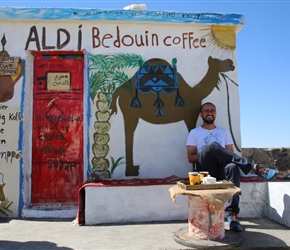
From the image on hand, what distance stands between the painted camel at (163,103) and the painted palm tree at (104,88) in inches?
4.9

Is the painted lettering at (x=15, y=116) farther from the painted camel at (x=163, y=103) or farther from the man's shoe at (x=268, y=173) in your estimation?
the man's shoe at (x=268, y=173)

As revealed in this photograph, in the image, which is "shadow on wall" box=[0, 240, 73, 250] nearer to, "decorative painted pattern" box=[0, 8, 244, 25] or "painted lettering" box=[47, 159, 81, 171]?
"painted lettering" box=[47, 159, 81, 171]

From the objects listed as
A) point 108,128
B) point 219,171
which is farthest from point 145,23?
point 219,171

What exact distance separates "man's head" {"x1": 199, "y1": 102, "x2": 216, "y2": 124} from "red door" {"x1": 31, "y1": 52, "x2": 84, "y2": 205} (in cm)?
191

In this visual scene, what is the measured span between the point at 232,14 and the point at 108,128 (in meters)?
2.71

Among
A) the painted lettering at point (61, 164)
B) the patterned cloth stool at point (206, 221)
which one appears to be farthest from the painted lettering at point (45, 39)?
the patterned cloth stool at point (206, 221)

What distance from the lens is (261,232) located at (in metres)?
3.86

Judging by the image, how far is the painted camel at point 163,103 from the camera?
5.23 metres

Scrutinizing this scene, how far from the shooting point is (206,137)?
4.83 meters

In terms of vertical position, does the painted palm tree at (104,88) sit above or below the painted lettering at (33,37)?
below

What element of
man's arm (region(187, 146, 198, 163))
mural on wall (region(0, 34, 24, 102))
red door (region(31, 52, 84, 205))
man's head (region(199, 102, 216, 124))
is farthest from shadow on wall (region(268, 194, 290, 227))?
mural on wall (region(0, 34, 24, 102))

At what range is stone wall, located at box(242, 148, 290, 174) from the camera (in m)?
7.30

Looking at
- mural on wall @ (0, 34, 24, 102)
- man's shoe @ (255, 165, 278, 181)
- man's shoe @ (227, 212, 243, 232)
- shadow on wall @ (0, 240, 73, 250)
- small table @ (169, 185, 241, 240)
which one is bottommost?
shadow on wall @ (0, 240, 73, 250)

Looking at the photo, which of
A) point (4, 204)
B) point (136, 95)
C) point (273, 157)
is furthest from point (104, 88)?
point (273, 157)
